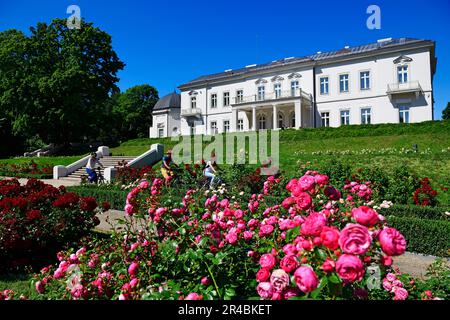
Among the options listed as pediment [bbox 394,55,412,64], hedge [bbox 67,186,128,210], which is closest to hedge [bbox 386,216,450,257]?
hedge [bbox 67,186,128,210]

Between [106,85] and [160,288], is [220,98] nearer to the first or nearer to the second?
[106,85]

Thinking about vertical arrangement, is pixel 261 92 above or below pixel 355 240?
above

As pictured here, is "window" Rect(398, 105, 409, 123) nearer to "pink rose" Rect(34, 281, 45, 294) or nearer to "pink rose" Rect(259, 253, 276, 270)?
"pink rose" Rect(259, 253, 276, 270)

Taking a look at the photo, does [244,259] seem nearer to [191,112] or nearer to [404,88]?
[404,88]

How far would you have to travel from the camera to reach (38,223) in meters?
4.43

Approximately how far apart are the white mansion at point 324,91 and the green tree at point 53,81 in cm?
1379

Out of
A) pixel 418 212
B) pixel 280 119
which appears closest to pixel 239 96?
pixel 280 119

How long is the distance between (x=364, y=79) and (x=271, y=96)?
31.1ft

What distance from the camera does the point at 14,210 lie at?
4.41 m

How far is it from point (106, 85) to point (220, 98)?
13933 mm

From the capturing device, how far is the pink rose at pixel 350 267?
3.79 feet

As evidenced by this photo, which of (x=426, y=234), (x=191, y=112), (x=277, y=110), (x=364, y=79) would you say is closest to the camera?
(x=426, y=234)

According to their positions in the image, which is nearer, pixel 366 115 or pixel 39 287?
pixel 39 287

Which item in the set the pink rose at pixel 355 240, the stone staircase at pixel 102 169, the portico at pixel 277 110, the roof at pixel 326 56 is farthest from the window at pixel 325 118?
the pink rose at pixel 355 240
